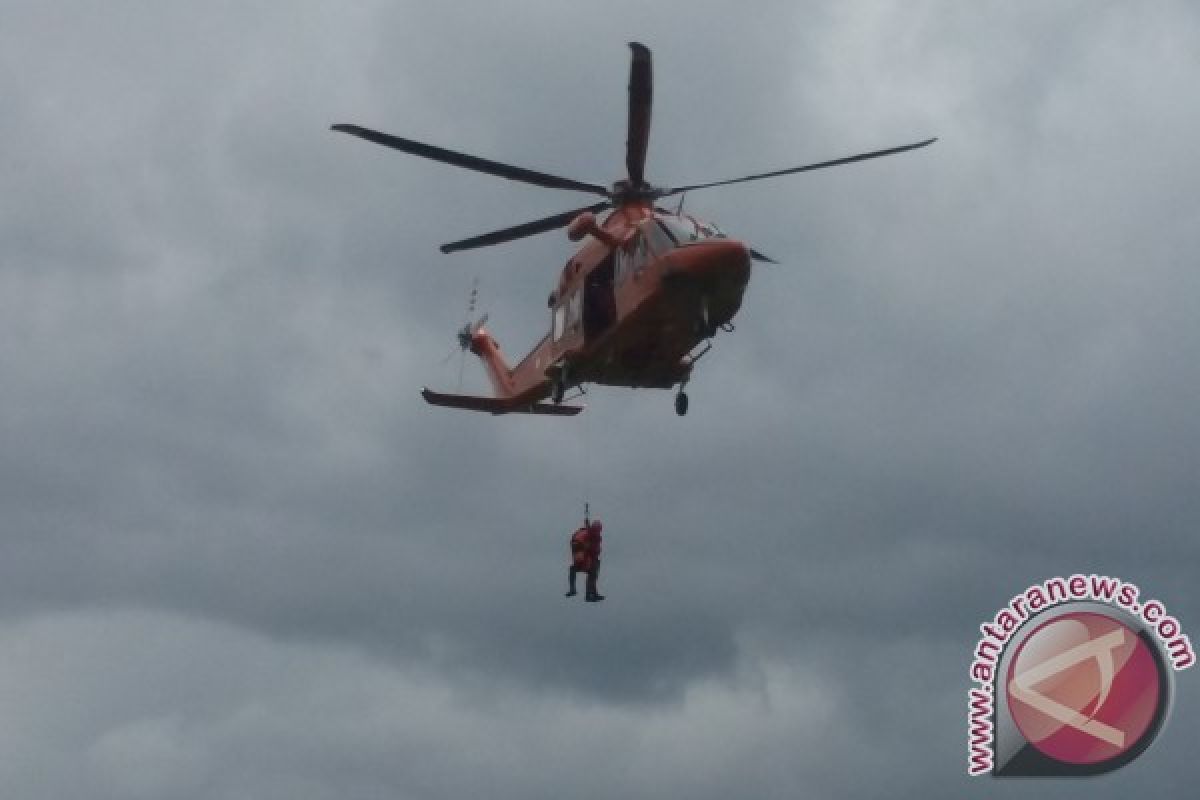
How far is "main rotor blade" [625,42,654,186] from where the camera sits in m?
36.2

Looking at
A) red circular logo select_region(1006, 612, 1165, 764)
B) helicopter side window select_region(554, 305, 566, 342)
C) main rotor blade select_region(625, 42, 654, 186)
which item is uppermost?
main rotor blade select_region(625, 42, 654, 186)

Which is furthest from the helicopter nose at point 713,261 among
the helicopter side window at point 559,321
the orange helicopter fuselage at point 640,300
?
the helicopter side window at point 559,321

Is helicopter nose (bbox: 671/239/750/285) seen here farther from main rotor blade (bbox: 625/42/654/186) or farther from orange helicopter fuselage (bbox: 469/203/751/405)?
main rotor blade (bbox: 625/42/654/186)

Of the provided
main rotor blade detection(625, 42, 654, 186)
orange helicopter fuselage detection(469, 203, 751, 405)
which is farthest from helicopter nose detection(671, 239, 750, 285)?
main rotor blade detection(625, 42, 654, 186)

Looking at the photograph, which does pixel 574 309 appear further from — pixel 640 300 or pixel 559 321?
pixel 640 300

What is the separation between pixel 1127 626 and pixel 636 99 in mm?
17505

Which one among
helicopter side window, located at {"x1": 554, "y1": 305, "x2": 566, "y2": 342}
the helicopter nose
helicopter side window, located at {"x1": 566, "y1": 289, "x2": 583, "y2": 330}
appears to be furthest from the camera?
helicopter side window, located at {"x1": 554, "y1": 305, "x2": 566, "y2": 342}

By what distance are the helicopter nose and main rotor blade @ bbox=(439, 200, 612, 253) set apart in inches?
176

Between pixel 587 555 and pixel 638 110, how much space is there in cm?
1009

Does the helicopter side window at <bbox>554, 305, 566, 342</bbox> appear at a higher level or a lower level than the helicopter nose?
higher

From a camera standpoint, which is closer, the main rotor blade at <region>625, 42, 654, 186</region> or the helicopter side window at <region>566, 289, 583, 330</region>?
the main rotor blade at <region>625, 42, 654, 186</region>

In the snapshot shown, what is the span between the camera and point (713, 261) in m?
36.1

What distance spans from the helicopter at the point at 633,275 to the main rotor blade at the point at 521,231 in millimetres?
24

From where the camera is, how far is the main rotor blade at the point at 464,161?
3669 centimetres
